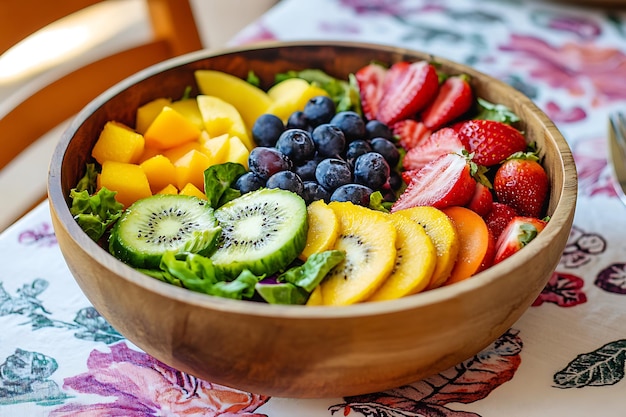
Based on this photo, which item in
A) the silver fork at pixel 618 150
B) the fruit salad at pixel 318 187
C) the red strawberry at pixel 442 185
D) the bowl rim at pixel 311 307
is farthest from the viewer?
the silver fork at pixel 618 150

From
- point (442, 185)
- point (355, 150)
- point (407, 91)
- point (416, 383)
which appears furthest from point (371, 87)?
point (416, 383)

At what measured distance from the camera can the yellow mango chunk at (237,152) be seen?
Result: 909mm

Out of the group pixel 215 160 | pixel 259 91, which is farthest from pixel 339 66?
pixel 215 160

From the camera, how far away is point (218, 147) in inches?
36.4

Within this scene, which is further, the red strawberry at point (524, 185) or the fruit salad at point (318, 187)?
the red strawberry at point (524, 185)

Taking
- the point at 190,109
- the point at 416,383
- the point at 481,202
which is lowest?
the point at 416,383

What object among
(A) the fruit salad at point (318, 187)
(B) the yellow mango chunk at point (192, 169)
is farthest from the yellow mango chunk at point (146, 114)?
(B) the yellow mango chunk at point (192, 169)

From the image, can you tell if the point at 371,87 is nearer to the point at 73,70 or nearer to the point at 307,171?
the point at 307,171

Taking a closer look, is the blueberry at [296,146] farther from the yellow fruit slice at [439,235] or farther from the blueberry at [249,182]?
the yellow fruit slice at [439,235]

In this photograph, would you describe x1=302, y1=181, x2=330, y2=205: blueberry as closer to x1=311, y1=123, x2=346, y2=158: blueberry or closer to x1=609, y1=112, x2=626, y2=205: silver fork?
x1=311, y1=123, x2=346, y2=158: blueberry

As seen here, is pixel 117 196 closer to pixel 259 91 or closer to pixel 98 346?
pixel 98 346

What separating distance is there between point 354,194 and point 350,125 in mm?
154

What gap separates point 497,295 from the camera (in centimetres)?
62

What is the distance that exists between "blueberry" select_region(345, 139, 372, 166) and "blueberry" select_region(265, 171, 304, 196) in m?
0.10
